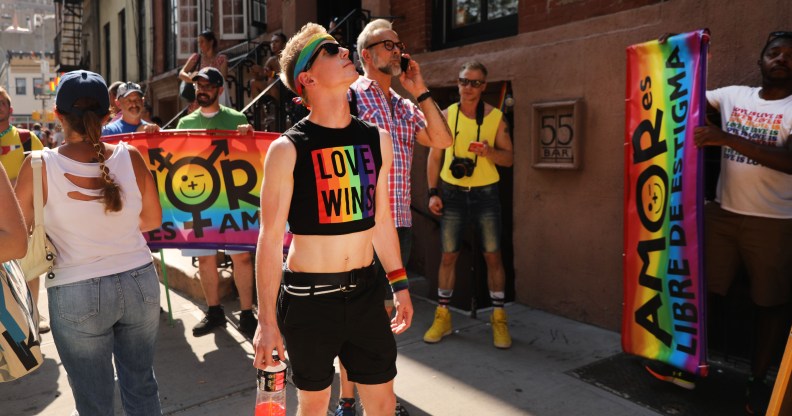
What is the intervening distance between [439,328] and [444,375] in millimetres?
720

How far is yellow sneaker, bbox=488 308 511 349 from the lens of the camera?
4660mm

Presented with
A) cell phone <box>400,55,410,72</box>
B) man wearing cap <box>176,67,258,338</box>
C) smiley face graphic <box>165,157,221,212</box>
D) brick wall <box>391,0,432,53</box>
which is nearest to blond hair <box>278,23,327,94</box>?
cell phone <box>400,55,410,72</box>

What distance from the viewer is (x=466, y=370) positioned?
4.23 m

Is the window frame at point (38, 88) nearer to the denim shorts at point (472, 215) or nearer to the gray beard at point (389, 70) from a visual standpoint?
the denim shorts at point (472, 215)

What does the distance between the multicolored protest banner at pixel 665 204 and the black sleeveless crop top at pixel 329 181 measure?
219 centimetres

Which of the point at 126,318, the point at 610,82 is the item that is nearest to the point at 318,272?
the point at 126,318

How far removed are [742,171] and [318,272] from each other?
9.14 ft

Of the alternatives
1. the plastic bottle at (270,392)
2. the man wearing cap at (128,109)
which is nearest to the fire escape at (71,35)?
the man wearing cap at (128,109)

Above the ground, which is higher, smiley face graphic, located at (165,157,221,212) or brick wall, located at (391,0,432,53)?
brick wall, located at (391,0,432,53)

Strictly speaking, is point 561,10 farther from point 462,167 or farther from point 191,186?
point 191,186

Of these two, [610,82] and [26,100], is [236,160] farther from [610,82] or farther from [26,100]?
[26,100]

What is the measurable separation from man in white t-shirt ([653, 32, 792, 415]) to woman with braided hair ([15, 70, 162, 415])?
3108 mm

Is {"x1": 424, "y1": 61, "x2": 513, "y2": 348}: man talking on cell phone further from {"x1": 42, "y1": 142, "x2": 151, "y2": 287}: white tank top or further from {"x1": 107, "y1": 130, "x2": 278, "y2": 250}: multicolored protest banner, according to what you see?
{"x1": 42, "y1": 142, "x2": 151, "y2": 287}: white tank top

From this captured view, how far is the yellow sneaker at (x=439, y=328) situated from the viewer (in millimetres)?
4816
